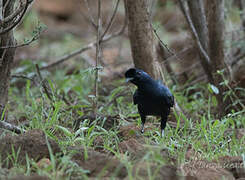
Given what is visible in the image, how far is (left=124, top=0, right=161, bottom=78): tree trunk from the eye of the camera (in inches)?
169

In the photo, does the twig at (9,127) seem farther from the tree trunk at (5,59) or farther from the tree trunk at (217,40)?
the tree trunk at (217,40)

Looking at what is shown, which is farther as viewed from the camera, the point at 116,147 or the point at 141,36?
the point at 141,36

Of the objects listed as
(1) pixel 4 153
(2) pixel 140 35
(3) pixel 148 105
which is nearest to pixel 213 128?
(3) pixel 148 105

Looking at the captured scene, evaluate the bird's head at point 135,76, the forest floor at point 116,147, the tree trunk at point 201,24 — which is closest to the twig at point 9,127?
the forest floor at point 116,147

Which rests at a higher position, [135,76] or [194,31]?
[194,31]

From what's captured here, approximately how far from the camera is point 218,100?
16.6 feet

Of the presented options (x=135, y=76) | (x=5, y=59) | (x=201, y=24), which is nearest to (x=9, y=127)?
(x=5, y=59)

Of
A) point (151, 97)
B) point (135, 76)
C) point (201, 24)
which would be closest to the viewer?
point (135, 76)

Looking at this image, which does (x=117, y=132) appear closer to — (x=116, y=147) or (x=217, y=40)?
(x=116, y=147)

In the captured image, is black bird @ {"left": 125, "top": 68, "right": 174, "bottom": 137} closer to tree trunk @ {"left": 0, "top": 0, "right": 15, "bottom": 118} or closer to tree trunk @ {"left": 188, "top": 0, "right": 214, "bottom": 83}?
tree trunk @ {"left": 0, "top": 0, "right": 15, "bottom": 118}

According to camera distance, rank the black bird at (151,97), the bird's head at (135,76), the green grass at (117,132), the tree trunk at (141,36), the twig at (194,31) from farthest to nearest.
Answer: the twig at (194,31)
the tree trunk at (141,36)
the black bird at (151,97)
the bird's head at (135,76)
the green grass at (117,132)

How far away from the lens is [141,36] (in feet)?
14.5

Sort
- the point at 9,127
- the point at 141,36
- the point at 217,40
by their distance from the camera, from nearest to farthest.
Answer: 1. the point at 9,127
2. the point at 141,36
3. the point at 217,40

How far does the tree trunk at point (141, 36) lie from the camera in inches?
169
